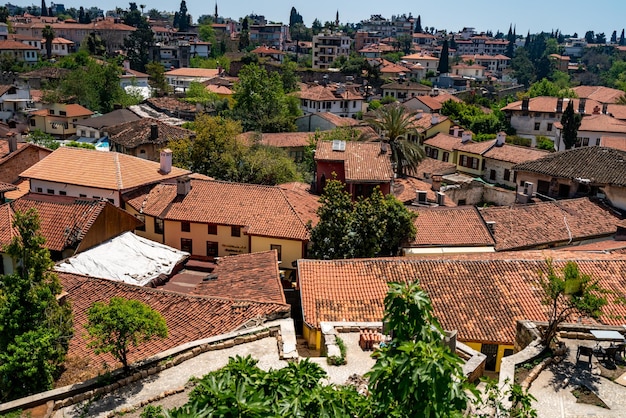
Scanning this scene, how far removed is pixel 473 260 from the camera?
23.3 m

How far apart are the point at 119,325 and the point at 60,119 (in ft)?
188

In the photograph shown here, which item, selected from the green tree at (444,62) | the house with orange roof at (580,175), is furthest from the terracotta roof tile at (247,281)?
the green tree at (444,62)

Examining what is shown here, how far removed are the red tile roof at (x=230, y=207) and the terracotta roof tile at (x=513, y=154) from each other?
26622 millimetres

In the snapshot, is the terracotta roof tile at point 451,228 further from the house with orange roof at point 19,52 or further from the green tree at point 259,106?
the house with orange roof at point 19,52

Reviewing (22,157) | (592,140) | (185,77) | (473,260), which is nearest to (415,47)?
(185,77)

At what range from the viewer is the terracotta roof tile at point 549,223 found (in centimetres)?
3219

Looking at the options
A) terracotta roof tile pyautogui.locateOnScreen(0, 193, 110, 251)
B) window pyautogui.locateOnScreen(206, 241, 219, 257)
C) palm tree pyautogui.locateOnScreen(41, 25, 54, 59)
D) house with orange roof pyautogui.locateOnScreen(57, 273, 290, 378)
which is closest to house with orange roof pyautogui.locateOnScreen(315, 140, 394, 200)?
window pyautogui.locateOnScreen(206, 241, 219, 257)

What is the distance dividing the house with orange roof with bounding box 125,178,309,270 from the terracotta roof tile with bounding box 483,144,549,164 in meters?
26.6

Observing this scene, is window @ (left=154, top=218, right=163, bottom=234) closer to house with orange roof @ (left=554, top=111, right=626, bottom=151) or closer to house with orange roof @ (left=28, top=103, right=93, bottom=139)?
house with orange roof @ (left=28, top=103, right=93, bottom=139)

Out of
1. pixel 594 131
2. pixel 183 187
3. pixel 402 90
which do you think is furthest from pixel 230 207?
pixel 402 90

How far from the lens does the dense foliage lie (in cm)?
2762

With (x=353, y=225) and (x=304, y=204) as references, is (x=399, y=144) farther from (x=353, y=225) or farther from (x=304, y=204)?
(x=353, y=225)

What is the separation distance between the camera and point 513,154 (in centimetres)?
5244

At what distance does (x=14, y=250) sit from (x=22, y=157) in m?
28.0
